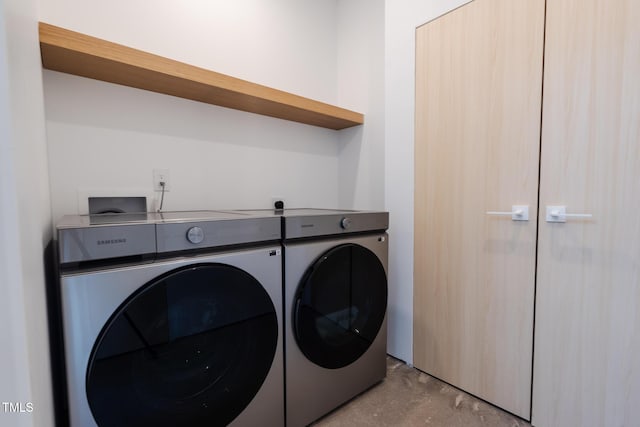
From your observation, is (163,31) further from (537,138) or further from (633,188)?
(633,188)

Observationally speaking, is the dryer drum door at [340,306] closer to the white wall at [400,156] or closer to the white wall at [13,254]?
the white wall at [400,156]

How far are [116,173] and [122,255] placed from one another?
70 cm

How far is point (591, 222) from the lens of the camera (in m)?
1.04

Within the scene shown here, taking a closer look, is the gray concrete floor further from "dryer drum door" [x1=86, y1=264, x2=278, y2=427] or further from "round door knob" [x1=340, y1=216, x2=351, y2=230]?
"round door knob" [x1=340, y1=216, x2=351, y2=230]

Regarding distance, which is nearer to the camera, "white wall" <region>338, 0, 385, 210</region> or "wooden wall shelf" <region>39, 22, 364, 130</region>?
"wooden wall shelf" <region>39, 22, 364, 130</region>

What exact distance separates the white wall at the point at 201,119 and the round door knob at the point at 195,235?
2.14 feet

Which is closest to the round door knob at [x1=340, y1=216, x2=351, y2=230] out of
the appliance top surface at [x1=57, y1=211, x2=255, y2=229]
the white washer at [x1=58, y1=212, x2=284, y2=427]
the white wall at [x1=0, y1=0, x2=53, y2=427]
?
the white washer at [x1=58, y1=212, x2=284, y2=427]

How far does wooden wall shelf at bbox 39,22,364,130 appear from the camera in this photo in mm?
987

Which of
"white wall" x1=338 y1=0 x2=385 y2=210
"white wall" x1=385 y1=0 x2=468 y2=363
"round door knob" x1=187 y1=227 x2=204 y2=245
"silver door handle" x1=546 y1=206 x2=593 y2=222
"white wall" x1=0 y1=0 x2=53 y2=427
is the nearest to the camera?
"white wall" x1=0 y1=0 x2=53 y2=427

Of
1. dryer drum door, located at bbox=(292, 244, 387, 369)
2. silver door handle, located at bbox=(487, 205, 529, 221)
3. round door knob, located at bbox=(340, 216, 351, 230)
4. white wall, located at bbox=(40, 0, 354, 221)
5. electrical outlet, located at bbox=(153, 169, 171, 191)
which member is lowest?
dryer drum door, located at bbox=(292, 244, 387, 369)

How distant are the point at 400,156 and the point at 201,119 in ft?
3.65

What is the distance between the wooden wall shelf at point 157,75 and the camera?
987 millimetres

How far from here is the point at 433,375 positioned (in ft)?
5.08

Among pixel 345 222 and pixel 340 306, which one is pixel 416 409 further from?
pixel 345 222
